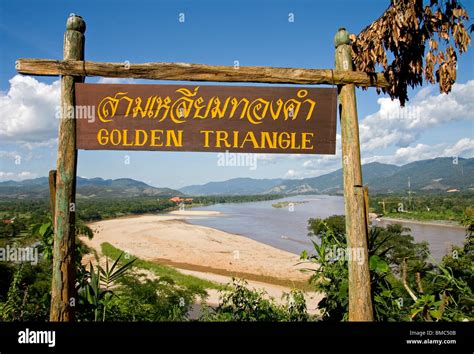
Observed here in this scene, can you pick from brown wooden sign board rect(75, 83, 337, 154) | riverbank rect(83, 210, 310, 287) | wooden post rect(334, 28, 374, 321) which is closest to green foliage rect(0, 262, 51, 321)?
brown wooden sign board rect(75, 83, 337, 154)

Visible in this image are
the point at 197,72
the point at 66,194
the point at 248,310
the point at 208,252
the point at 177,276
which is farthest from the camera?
the point at 208,252

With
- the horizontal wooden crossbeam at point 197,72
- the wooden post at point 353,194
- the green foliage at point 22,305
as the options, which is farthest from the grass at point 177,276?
the horizontal wooden crossbeam at point 197,72

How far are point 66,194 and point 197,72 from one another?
1749 millimetres

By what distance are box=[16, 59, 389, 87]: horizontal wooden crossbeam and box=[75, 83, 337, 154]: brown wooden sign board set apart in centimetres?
10

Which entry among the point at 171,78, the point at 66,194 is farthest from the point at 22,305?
the point at 171,78

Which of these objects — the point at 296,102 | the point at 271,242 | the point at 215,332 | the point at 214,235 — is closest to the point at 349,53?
the point at 296,102

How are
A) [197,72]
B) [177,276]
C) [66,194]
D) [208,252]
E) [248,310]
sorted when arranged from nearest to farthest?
[66,194] < [197,72] < [248,310] < [177,276] < [208,252]

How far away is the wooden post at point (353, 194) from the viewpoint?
3295 mm

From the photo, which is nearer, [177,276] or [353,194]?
→ [353,194]

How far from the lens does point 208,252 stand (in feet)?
A: 89.9

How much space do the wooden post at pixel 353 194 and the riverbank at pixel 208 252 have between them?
13318 millimetres

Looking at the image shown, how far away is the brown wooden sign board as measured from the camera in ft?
11.2

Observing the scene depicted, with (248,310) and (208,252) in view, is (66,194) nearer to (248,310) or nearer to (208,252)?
(248,310)

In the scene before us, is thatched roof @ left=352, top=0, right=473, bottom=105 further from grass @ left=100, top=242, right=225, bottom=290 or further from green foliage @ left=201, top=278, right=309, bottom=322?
grass @ left=100, top=242, right=225, bottom=290
